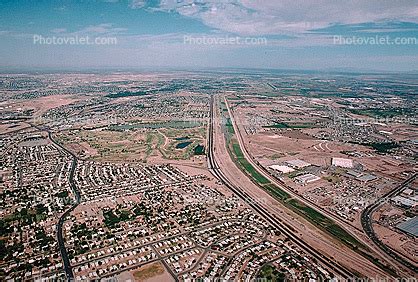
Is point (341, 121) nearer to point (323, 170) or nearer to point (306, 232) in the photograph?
A: point (323, 170)

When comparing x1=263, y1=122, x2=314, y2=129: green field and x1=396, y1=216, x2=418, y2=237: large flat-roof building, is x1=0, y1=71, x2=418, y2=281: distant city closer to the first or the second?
x1=396, y1=216, x2=418, y2=237: large flat-roof building

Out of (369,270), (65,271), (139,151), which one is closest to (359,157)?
(369,270)

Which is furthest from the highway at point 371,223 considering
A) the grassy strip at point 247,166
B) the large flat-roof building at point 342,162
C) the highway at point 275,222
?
the grassy strip at point 247,166

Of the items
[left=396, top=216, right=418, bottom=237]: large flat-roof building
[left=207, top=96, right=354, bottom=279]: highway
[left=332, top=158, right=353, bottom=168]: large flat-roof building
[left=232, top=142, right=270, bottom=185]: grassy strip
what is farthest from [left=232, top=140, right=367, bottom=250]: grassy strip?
[left=332, top=158, right=353, bottom=168]: large flat-roof building

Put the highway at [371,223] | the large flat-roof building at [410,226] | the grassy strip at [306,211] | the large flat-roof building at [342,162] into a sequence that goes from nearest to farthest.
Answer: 1. the highway at [371,223]
2. the grassy strip at [306,211]
3. the large flat-roof building at [410,226]
4. the large flat-roof building at [342,162]

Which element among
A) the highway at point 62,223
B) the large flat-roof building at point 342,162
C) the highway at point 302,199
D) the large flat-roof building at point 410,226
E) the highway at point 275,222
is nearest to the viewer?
the highway at point 62,223

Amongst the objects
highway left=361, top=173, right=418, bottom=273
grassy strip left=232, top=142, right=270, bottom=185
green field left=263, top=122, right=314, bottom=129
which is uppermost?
green field left=263, top=122, right=314, bottom=129

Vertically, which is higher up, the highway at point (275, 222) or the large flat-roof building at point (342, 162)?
the large flat-roof building at point (342, 162)

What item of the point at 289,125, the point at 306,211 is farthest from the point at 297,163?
the point at 289,125

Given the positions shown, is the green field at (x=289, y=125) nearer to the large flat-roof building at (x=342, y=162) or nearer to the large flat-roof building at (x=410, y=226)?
the large flat-roof building at (x=342, y=162)
